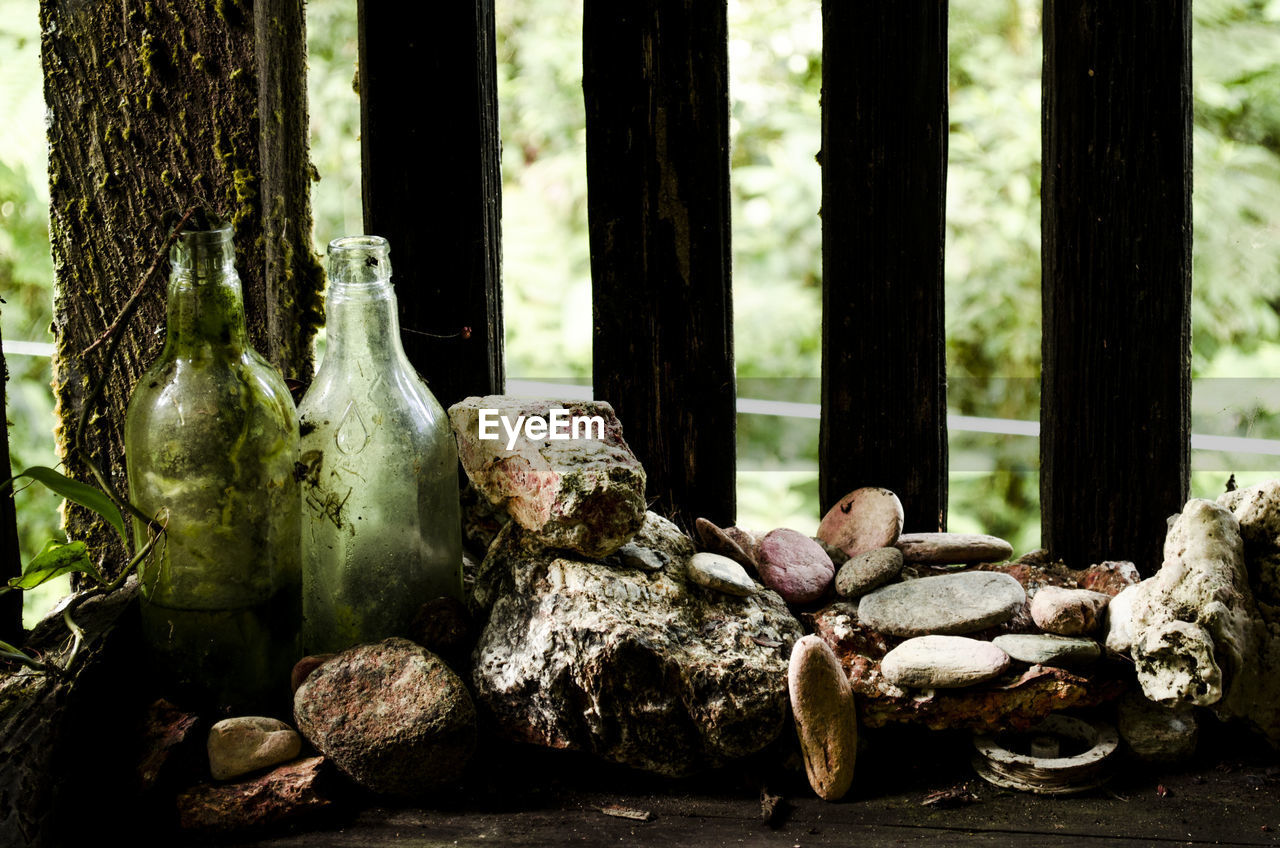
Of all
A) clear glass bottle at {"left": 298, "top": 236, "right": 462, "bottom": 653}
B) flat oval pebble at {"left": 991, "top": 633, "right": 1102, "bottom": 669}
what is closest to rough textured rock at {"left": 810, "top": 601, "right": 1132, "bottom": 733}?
flat oval pebble at {"left": 991, "top": 633, "right": 1102, "bottom": 669}

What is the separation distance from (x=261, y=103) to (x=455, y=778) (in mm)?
996

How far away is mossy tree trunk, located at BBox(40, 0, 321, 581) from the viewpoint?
1.60m

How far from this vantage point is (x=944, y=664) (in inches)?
51.5

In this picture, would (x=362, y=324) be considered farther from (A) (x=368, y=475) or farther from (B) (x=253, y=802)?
(B) (x=253, y=802)

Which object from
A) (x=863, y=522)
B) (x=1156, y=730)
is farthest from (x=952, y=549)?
(x=1156, y=730)

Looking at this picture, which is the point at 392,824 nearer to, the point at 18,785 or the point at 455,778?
the point at 455,778

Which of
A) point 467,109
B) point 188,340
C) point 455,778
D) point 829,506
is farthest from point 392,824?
point 467,109

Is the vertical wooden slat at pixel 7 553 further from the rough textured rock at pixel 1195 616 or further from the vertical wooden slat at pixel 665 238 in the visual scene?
the rough textured rock at pixel 1195 616

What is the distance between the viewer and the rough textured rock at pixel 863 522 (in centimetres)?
161

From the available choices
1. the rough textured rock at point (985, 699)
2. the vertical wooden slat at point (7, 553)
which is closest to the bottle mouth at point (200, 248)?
the vertical wooden slat at point (7, 553)

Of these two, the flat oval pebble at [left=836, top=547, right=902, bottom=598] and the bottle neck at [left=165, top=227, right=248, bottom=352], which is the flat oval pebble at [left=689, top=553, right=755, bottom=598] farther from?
the bottle neck at [left=165, top=227, right=248, bottom=352]

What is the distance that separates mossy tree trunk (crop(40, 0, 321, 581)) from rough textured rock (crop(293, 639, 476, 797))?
553 mm

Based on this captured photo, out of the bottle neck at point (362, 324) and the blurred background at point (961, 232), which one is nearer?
the bottle neck at point (362, 324)

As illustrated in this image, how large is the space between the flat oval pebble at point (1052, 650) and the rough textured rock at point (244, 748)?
2.87 ft
